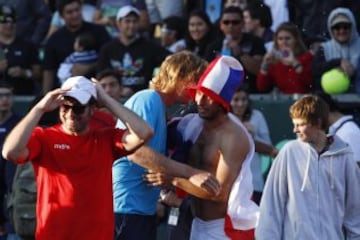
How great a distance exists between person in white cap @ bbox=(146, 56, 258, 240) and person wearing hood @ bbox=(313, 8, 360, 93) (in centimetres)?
475

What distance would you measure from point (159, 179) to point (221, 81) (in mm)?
719

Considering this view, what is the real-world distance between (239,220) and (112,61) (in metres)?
5.44

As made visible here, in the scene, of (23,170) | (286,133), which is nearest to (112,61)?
(286,133)

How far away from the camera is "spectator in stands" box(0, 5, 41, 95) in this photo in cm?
1435

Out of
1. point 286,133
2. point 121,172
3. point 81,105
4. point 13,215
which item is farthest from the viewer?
point 286,133

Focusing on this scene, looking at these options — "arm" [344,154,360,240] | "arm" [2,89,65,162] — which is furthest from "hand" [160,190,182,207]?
"arm" [344,154,360,240]

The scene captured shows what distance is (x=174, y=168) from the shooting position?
8461 mm

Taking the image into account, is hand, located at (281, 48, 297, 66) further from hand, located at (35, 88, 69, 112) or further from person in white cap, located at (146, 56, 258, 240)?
hand, located at (35, 88, 69, 112)

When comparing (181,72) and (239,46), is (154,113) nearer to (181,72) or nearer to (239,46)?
(181,72)

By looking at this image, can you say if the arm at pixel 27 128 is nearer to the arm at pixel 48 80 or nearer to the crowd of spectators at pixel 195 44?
the crowd of spectators at pixel 195 44

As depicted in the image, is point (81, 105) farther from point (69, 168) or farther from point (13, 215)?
point (13, 215)

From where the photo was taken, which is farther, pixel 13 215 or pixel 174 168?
pixel 13 215

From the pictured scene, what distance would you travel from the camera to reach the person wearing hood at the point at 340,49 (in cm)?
1347

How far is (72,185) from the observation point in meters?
8.41
